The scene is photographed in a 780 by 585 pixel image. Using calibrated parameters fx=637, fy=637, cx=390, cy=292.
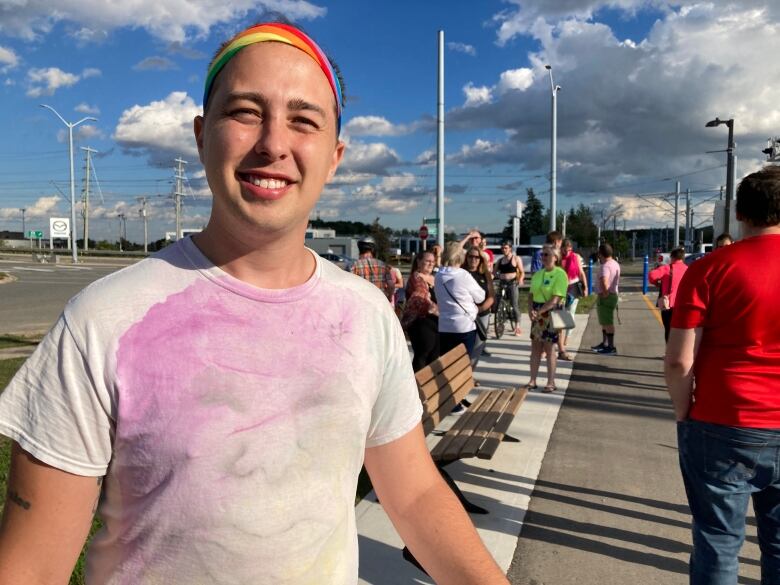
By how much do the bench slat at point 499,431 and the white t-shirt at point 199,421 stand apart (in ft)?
9.13

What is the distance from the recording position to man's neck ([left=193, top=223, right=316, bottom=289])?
117cm

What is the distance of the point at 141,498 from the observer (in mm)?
1023

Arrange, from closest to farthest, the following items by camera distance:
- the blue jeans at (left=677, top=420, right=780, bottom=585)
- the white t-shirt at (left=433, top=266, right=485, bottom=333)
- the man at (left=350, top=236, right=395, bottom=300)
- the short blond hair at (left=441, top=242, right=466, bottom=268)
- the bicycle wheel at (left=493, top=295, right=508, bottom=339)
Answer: the blue jeans at (left=677, top=420, right=780, bottom=585) < the white t-shirt at (left=433, top=266, right=485, bottom=333) < the short blond hair at (left=441, top=242, right=466, bottom=268) < the man at (left=350, top=236, right=395, bottom=300) < the bicycle wheel at (left=493, top=295, right=508, bottom=339)

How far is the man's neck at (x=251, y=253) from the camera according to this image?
1.17 m

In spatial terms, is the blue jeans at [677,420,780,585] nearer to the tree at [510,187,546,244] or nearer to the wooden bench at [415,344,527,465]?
the wooden bench at [415,344,527,465]

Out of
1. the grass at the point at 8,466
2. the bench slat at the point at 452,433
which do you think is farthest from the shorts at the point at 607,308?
the grass at the point at 8,466

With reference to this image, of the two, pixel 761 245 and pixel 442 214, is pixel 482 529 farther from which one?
pixel 442 214

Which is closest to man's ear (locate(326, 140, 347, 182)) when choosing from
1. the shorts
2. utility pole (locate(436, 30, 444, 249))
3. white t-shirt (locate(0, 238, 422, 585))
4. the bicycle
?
white t-shirt (locate(0, 238, 422, 585))

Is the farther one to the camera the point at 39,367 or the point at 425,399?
the point at 425,399

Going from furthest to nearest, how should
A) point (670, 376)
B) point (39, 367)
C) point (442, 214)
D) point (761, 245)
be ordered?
point (442, 214) → point (670, 376) → point (761, 245) → point (39, 367)

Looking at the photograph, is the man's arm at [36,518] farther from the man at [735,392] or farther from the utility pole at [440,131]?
the utility pole at [440,131]

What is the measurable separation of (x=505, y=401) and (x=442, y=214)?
1139 centimetres

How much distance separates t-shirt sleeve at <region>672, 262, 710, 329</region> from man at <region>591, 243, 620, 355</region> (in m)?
7.43

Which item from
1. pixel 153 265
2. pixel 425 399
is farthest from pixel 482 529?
pixel 153 265
